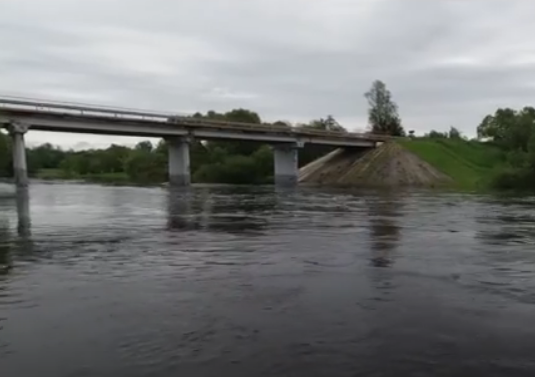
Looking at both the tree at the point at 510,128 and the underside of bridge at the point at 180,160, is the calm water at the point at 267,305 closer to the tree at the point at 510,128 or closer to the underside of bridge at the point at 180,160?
the underside of bridge at the point at 180,160

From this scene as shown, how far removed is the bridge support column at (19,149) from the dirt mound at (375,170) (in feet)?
191

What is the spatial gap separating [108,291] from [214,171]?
4792 inches

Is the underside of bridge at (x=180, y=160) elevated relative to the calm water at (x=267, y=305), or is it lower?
elevated

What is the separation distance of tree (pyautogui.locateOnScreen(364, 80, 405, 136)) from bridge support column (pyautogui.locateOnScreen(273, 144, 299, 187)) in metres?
54.5

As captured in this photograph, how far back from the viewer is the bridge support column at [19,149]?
8356cm

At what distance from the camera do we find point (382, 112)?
172750mm

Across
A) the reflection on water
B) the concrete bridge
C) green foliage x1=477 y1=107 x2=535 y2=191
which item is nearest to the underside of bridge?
the concrete bridge

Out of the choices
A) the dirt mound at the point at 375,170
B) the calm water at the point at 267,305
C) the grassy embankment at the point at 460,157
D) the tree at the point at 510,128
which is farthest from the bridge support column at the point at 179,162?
the calm water at the point at 267,305

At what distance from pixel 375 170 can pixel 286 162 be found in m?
19.0

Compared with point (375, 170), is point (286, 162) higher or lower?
higher

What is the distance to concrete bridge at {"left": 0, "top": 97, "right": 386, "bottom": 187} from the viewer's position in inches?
3302

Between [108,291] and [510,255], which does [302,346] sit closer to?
[108,291]

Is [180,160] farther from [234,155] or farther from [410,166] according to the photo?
[410,166]

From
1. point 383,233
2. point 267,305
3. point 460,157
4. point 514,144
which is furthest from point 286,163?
point 267,305
